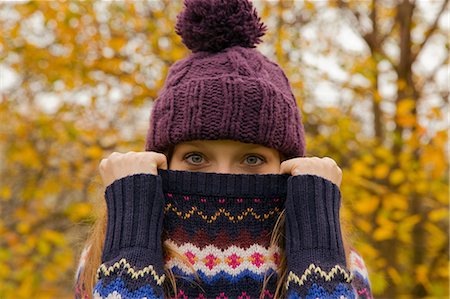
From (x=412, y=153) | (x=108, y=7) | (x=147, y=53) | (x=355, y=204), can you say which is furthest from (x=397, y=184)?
(x=108, y=7)

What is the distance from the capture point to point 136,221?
1571 millimetres

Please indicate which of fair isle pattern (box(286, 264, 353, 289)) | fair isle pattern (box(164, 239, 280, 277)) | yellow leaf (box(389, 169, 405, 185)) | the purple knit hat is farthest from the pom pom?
yellow leaf (box(389, 169, 405, 185))

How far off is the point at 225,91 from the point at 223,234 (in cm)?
49

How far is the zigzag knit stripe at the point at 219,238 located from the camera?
5.20 ft

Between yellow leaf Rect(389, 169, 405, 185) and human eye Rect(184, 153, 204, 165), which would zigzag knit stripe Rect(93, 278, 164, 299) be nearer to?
human eye Rect(184, 153, 204, 165)

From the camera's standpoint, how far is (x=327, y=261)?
5.05 feet

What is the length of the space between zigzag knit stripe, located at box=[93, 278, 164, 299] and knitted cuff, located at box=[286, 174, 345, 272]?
41 cm

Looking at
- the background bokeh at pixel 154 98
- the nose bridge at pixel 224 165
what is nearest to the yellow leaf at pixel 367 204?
Answer: the background bokeh at pixel 154 98

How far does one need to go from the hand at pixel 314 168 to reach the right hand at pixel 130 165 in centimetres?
39

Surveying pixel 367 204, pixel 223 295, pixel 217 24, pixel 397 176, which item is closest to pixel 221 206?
pixel 223 295

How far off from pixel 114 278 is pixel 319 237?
23.4 inches

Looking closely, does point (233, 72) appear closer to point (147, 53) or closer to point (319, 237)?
point (319, 237)

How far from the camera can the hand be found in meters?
1.66

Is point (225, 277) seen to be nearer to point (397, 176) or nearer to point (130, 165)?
Answer: point (130, 165)
